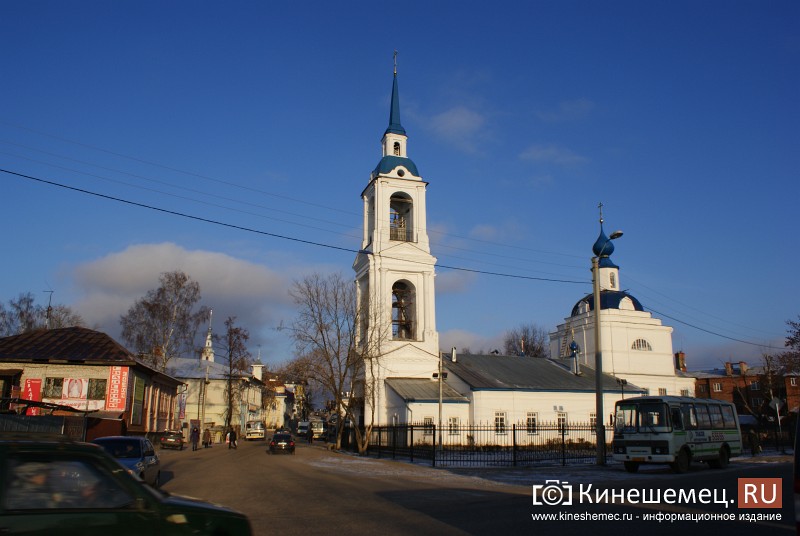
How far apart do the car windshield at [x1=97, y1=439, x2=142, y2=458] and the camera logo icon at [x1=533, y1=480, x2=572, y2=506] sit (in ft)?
31.2

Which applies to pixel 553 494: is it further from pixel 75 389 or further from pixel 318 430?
pixel 318 430

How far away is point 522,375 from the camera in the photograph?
4825cm

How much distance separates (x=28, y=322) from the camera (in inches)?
2360

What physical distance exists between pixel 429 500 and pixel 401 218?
37342mm

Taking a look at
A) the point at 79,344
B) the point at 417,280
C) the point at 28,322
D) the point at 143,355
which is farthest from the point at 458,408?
the point at 28,322

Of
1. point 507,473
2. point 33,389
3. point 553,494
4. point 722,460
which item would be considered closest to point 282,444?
point 33,389

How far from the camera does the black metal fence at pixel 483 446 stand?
28875mm

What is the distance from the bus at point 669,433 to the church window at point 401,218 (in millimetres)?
27317

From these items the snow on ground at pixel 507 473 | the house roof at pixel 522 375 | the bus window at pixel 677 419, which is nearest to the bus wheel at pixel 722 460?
the snow on ground at pixel 507 473

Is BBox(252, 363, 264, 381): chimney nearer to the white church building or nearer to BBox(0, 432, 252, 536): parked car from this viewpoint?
the white church building

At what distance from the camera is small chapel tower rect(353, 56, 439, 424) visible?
147 ft

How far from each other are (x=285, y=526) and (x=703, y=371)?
9035 centimetres

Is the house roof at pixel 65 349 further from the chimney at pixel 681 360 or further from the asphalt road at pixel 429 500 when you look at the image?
the chimney at pixel 681 360

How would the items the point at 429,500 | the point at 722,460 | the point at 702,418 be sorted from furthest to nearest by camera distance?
the point at 722,460, the point at 702,418, the point at 429,500
